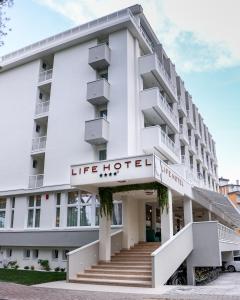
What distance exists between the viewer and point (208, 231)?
19.3 metres

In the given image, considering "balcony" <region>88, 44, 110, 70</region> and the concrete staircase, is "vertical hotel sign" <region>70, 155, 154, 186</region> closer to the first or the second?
the concrete staircase

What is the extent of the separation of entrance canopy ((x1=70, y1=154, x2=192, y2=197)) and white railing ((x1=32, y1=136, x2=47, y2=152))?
985 cm

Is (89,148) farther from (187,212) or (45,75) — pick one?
(45,75)

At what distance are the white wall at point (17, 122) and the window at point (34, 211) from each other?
1336 mm

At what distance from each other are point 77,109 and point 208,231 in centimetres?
1293

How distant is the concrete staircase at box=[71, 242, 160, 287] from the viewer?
14.4m

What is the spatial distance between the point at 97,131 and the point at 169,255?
33.5ft

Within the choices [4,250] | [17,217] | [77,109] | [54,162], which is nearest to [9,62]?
[77,109]

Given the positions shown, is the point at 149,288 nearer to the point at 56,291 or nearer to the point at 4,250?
the point at 56,291

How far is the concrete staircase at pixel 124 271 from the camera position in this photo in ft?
47.2

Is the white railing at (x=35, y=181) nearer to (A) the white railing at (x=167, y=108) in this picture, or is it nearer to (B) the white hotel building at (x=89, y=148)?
(B) the white hotel building at (x=89, y=148)

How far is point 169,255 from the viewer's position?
15.3 m

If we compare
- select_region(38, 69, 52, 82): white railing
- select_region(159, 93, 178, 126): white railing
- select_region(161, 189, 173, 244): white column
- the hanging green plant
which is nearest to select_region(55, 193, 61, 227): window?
the hanging green plant

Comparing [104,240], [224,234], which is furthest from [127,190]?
[224,234]
